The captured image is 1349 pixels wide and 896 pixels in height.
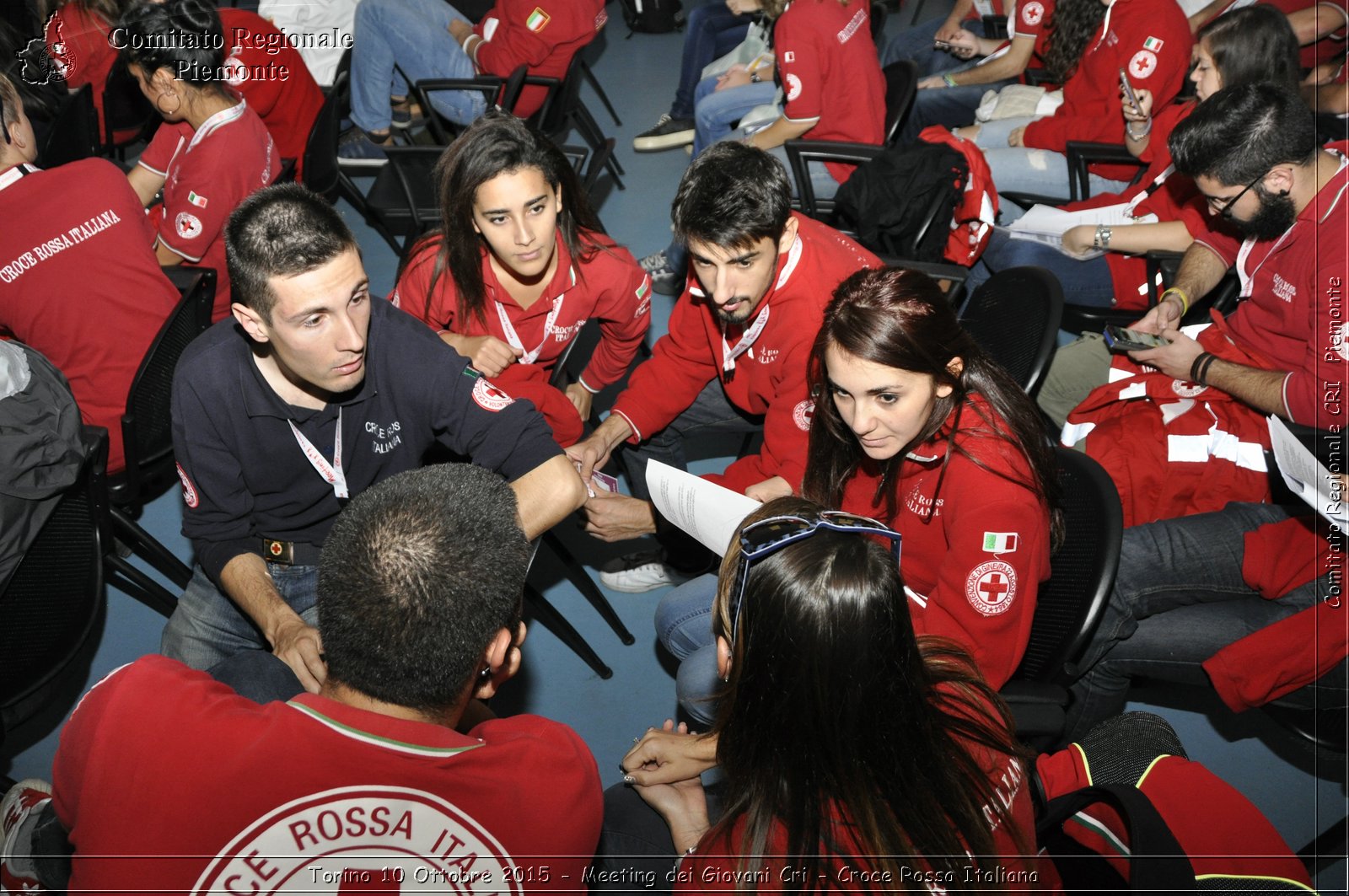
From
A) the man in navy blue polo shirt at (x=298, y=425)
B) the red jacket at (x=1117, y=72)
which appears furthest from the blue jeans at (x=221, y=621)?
the red jacket at (x=1117, y=72)

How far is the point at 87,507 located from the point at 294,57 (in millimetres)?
2786

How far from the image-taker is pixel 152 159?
11.8ft

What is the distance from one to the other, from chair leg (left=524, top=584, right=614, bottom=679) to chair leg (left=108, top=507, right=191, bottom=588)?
1.08 m

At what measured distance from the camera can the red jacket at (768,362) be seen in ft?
8.07

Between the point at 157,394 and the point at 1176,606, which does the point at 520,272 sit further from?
the point at 1176,606

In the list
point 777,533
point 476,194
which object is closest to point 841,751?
point 777,533

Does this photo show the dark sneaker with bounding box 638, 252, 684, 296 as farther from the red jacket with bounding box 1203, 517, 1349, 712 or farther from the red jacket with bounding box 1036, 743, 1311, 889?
the red jacket with bounding box 1036, 743, 1311, 889

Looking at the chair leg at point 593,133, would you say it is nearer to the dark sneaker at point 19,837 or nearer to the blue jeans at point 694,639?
the blue jeans at point 694,639

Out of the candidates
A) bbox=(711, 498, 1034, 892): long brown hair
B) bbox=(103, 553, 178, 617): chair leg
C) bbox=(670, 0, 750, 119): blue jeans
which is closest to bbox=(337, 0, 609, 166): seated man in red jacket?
bbox=(670, 0, 750, 119): blue jeans

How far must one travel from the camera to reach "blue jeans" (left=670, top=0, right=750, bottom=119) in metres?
5.47

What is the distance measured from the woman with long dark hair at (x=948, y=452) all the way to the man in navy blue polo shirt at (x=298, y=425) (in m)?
0.65

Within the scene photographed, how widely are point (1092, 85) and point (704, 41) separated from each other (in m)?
2.41

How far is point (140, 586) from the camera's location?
270cm

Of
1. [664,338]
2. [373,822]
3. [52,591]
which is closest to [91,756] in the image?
[373,822]
